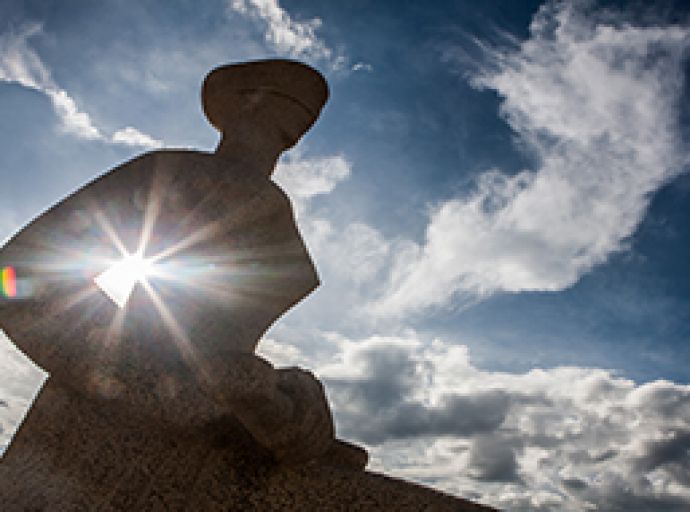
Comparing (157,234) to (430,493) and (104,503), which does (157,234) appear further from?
(430,493)

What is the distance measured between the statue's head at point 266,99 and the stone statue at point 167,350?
877 mm

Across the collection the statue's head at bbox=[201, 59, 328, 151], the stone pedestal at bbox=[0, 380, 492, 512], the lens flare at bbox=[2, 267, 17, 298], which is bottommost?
the stone pedestal at bbox=[0, 380, 492, 512]

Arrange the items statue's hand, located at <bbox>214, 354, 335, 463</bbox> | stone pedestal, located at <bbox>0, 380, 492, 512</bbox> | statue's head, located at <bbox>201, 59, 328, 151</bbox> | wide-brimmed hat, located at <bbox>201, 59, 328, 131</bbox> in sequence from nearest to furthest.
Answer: statue's hand, located at <bbox>214, 354, 335, 463</bbox>, stone pedestal, located at <bbox>0, 380, 492, 512</bbox>, statue's head, located at <bbox>201, 59, 328, 151</bbox>, wide-brimmed hat, located at <bbox>201, 59, 328, 131</bbox>

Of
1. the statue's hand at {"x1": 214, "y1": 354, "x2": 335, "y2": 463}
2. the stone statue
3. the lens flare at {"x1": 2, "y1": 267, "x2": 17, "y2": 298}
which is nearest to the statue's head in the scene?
the stone statue

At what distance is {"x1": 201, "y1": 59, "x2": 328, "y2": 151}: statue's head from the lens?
496 centimetres

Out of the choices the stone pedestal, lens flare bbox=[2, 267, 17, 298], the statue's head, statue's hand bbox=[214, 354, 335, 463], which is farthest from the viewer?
Result: the statue's head

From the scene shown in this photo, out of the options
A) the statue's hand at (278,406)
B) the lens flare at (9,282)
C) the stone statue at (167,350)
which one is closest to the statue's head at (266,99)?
the stone statue at (167,350)

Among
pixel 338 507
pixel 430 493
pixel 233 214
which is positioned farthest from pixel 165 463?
pixel 233 214

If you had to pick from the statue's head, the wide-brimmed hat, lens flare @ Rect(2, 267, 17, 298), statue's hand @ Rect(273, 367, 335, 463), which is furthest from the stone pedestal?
the wide-brimmed hat

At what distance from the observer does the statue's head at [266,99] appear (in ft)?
16.3

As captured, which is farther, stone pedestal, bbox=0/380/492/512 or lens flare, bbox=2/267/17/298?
lens flare, bbox=2/267/17/298

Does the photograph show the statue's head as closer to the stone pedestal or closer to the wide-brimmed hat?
the wide-brimmed hat

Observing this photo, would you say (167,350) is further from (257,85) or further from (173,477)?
(257,85)

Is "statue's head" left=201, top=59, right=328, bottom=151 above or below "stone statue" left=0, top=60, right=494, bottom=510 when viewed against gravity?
above
